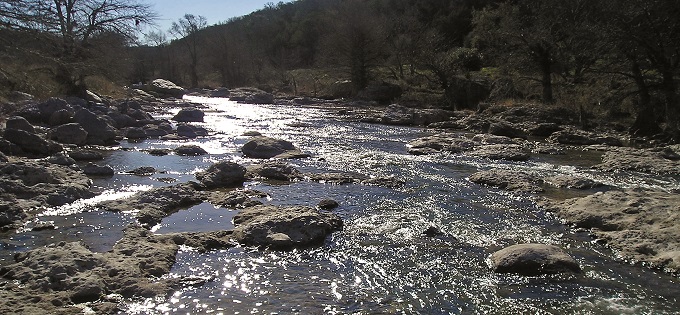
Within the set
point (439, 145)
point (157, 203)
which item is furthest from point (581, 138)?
point (157, 203)

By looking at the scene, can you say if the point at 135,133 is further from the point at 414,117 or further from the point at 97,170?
the point at 414,117

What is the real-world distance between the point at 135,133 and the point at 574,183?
57.5 feet

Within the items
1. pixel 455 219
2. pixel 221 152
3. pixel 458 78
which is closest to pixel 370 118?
pixel 458 78

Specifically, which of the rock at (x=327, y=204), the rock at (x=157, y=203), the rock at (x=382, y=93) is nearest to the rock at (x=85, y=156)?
the rock at (x=157, y=203)

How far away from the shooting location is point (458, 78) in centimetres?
3797

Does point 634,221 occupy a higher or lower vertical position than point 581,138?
lower

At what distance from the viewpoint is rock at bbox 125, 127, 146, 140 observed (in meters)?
22.1

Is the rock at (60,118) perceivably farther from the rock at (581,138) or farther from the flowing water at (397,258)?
the rock at (581,138)

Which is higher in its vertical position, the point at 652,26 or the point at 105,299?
the point at 652,26

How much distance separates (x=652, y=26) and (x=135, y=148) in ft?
70.6

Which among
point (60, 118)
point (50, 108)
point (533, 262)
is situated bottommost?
point (533, 262)

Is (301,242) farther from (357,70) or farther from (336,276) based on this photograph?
(357,70)

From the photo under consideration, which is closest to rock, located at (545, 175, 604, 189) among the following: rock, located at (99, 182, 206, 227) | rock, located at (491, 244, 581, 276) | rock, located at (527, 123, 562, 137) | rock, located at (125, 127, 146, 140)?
rock, located at (491, 244, 581, 276)

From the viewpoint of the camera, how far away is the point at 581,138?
2142 cm
